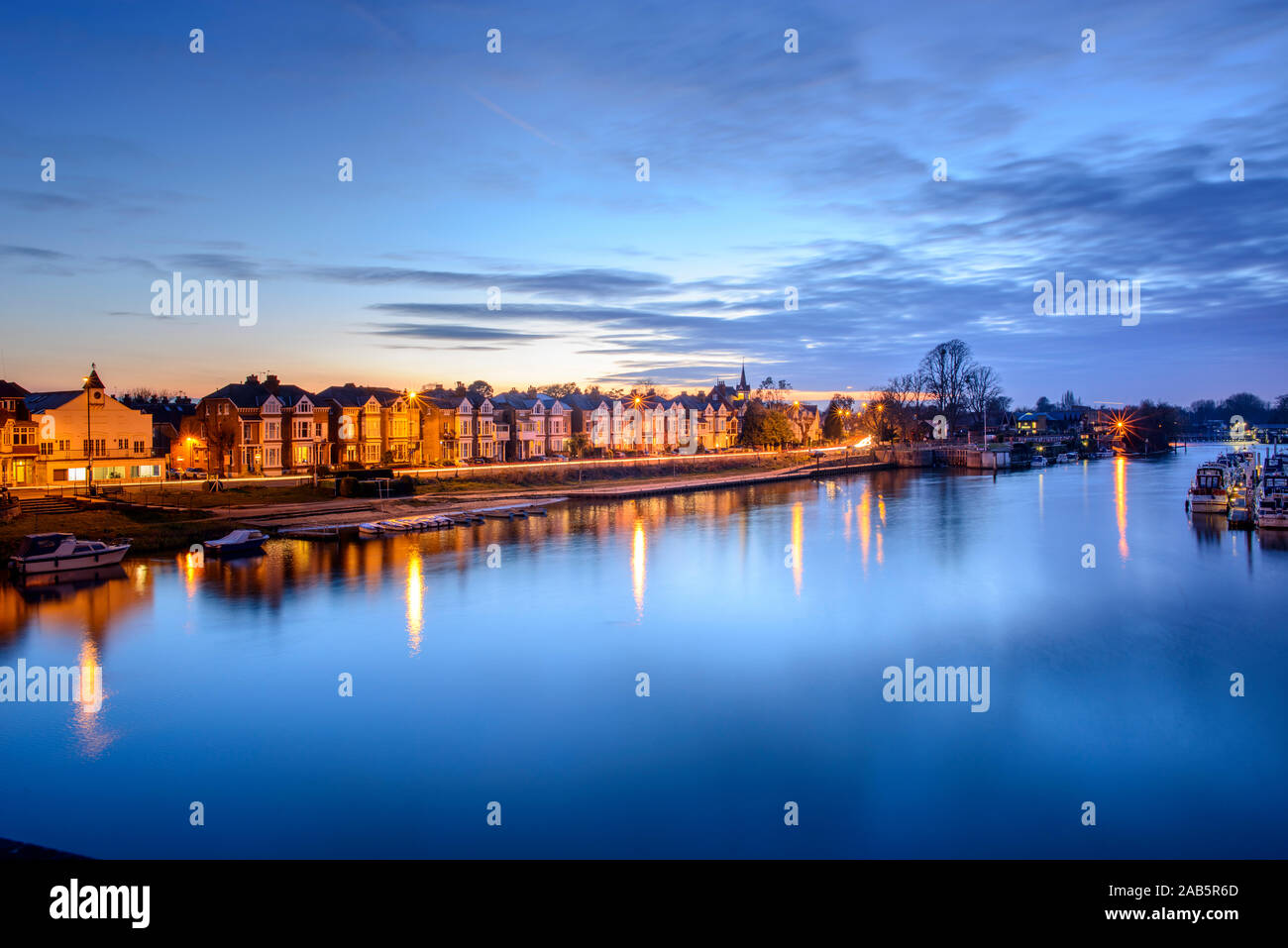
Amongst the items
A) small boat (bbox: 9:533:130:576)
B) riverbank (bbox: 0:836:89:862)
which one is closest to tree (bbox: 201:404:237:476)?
small boat (bbox: 9:533:130:576)

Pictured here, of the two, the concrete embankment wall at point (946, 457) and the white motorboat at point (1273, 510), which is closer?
the white motorboat at point (1273, 510)

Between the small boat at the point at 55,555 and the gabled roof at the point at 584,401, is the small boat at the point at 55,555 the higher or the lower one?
the lower one

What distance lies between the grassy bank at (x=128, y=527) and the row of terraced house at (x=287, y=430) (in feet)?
28.7

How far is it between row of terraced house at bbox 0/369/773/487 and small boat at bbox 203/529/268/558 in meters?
13.0

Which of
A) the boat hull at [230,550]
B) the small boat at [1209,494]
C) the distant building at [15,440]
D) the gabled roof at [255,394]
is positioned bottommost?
the boat hull at [230,550]

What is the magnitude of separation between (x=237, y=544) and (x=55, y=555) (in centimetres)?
557

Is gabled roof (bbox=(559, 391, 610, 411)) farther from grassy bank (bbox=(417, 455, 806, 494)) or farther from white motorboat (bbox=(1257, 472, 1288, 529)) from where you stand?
white motorboat (bbox=(1257, 472, 1288, 529))

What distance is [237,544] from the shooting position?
30609 mm

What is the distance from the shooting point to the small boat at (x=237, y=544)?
1195 inches

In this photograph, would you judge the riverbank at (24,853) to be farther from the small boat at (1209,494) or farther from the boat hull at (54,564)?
the small boat at (1209,494)

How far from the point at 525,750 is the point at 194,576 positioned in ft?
60.7

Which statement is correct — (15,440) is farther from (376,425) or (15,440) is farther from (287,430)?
(376,425)

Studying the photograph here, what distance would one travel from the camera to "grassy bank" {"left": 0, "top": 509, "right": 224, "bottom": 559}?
29578 millimetres

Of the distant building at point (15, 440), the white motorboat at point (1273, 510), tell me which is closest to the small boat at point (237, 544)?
the distant building at point (15, 440)
